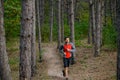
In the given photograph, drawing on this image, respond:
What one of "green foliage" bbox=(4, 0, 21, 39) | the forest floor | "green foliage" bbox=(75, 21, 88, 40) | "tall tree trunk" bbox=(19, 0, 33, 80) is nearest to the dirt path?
the forest floor

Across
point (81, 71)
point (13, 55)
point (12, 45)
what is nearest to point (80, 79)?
point (81, 71)

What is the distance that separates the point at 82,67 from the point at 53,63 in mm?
3266

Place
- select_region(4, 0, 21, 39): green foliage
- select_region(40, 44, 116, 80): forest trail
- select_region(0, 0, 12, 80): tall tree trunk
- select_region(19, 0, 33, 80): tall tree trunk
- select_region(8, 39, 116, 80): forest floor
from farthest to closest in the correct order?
1. select_region(4, 0, 21, 39): green foliage
2. select_region(8, 39, 116, 80): forest floor
3. select_region(40, 44, 116, 80): forest trail
4. select_region(0, 0, 12, 80): tall tree trunk
5. select_region(19, 0, 33, 80): tall tree trunk

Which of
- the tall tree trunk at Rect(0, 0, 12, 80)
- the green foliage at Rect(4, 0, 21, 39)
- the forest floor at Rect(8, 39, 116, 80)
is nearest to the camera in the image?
the tall tree trunk at Rect(0, 0, 12, 80)

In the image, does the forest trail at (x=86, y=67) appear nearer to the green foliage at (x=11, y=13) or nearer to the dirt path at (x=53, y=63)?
the dirt path at (x=53, y=63)

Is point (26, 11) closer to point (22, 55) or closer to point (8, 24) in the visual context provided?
point (22, 55)

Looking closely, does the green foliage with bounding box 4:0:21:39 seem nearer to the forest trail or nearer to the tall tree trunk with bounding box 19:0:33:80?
the forest trail

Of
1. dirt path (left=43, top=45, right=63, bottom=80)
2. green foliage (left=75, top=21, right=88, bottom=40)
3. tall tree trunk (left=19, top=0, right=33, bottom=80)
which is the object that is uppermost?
tall tree trunk (left=19, top=0, right=33, bottom=80)

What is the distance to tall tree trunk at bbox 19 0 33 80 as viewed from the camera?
7.36 m

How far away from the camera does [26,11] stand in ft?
24.3

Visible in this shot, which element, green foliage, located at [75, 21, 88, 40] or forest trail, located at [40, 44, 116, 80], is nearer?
forest trail, located at [40, 44, 116, 80]

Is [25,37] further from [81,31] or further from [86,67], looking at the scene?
[81,31]

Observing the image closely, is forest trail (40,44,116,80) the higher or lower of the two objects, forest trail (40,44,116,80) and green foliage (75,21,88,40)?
the lower

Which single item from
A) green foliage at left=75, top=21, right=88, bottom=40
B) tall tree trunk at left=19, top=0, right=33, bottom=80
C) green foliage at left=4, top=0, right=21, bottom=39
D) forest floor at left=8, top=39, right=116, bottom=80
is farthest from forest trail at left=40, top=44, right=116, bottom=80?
green foliage at left=75, top=21, right=88, bottom=40
